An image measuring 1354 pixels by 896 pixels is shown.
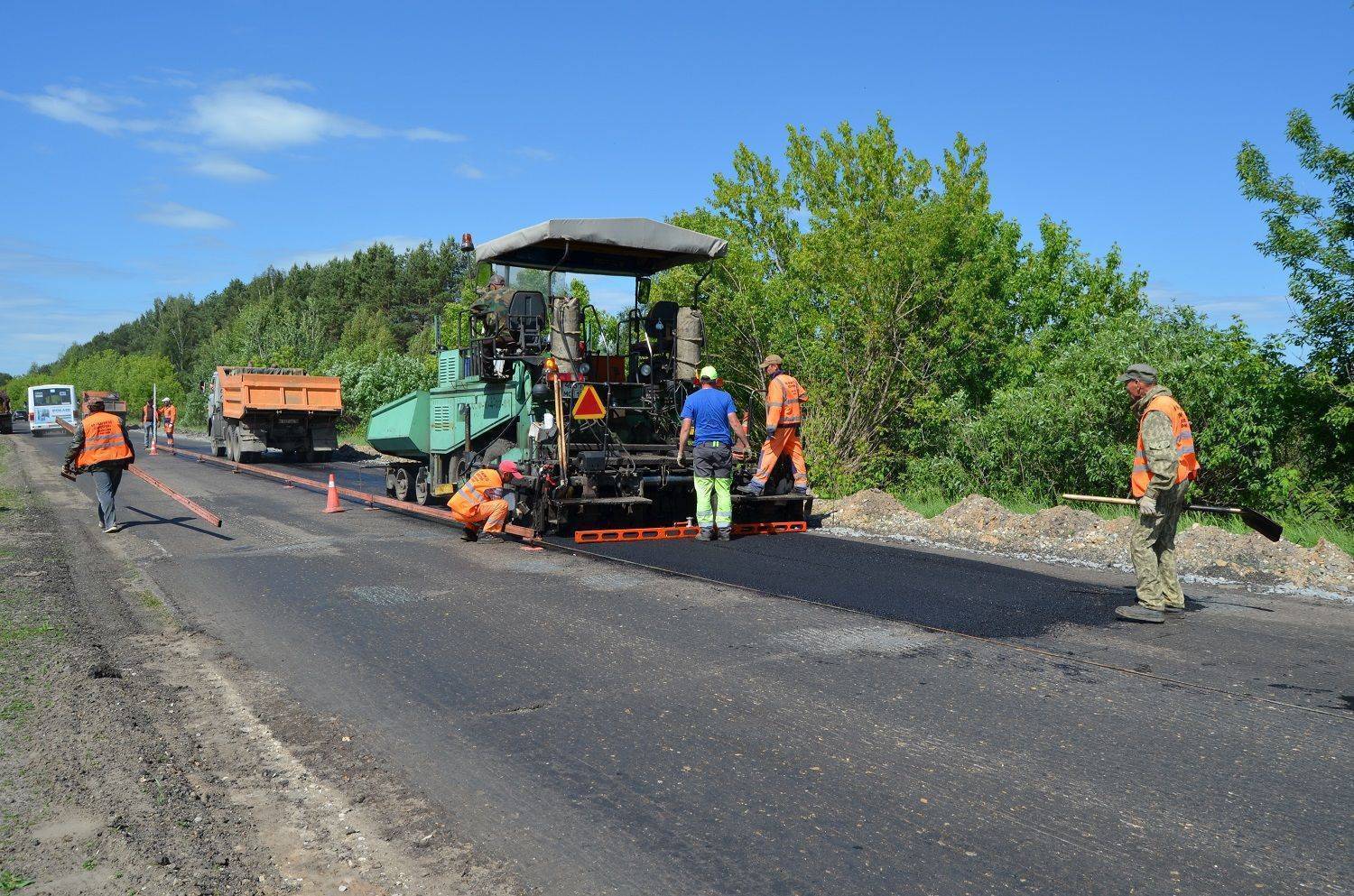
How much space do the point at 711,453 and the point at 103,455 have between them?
722cm

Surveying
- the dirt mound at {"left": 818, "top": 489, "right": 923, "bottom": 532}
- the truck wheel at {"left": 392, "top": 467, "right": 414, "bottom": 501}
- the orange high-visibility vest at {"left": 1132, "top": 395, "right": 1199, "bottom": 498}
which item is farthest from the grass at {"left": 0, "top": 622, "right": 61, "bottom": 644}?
the dirt mound at {"left": 818, "top": 489, "right": 923, "bottom": 532}

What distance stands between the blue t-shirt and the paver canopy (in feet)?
5.80

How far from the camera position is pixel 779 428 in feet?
36.2

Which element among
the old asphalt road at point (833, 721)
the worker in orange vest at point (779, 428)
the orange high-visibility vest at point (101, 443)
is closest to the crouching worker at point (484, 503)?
the old asphalt road at point (833, 721)

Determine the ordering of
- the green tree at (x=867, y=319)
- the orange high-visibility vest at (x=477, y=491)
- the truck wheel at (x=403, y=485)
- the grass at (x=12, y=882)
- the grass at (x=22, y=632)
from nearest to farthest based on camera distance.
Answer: the grass at (x=12, y=882) → the grass at (x=22, y=632) → the orange high-visibility vest at (x=477, y=491) → the truck wheel at (x=403, y=485) → the green tree at (x=867, y=319)

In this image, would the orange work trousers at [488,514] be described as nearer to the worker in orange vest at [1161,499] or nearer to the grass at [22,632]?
the grass at [22,632]

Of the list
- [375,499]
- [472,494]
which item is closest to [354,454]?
[375,499]

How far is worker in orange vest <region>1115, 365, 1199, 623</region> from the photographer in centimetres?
680

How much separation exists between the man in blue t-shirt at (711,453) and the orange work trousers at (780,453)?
1.97ft

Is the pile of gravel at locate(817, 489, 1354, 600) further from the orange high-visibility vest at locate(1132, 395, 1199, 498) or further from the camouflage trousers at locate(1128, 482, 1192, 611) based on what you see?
the orange high-visibility vest at locate(1132, 395, 1199, 498)

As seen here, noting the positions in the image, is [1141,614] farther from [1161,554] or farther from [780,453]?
[780,453]

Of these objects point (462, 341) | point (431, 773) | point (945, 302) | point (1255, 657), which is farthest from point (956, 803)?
point (945, 302)

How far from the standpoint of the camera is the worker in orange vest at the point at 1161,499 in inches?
268

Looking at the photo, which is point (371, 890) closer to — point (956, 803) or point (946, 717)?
point (956, 803)
